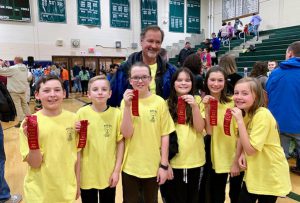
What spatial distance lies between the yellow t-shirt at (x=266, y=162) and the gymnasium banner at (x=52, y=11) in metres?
14.4

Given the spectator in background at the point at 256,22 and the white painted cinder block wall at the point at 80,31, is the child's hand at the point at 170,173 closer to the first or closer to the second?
the spectator in background at the point at 256,22

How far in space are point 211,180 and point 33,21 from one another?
1417 centimetres

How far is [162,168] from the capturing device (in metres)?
1.95

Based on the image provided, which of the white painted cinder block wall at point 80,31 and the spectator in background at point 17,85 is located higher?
the white painted cinder block wall at point 80,31

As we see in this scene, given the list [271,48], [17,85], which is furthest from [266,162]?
[271,48]

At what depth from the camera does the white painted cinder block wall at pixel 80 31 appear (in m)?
13.3

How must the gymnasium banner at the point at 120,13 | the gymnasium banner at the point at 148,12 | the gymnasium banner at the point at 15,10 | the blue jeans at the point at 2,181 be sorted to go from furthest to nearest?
1. the gymnasium banner at the point at 148,12
2. the gymnasium banner at the point at 120,13
3. the gymnasium banner at the point at 15,10
4. the blue jeans at the point at 2,181

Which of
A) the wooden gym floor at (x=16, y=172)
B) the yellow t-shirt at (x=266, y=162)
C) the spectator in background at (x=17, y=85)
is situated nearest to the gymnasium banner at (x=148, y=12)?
the spectator in background at (x=17, y=85)

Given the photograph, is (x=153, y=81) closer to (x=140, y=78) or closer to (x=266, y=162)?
(x=140, y=78)

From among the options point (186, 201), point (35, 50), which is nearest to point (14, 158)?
point (186, 201)

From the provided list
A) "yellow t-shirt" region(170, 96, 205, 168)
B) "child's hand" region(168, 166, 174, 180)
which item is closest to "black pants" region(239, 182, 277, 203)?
"yellow t-shirt" region(170, 96, 205, 168)

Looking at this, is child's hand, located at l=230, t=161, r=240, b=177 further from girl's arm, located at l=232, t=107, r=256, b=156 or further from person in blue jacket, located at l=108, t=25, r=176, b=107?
person in blue jacket, located at l=108, t=25, r=176, b=107

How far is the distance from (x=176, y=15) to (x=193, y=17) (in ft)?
4.63

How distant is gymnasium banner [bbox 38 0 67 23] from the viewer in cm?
1379
